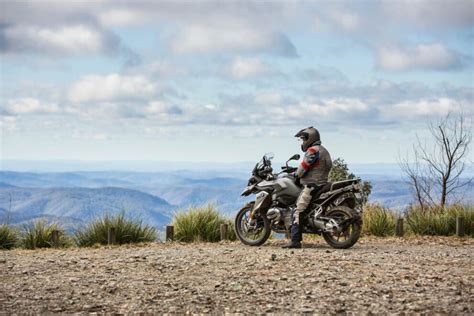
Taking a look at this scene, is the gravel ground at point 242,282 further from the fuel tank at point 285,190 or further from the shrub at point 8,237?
the shrub at point 8,237

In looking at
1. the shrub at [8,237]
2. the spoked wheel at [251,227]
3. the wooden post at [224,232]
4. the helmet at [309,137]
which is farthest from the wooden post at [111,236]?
the helmet at [309,137]

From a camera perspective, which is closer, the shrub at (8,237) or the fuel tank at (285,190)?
the fuel tank at (285,190)

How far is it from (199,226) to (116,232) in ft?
5.86

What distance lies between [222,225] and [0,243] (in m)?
4.87

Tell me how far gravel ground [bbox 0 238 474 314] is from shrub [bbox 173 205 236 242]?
126 inches

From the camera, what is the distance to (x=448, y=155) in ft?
72.2

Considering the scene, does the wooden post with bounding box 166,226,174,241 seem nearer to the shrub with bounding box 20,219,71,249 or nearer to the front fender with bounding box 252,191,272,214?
the shrub with bounding box 20,219,71,249

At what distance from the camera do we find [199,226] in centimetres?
1597

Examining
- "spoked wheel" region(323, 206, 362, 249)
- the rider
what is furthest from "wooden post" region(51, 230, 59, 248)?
"spoked wheel" region(323, 206, 362, 249)

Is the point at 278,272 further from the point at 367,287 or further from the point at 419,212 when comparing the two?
the point at 419,212

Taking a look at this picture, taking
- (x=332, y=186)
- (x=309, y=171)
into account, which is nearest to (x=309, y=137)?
(x=309, y=171)

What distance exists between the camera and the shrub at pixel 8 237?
16.0m

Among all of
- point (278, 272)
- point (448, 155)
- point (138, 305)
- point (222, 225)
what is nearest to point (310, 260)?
point (278, 272)

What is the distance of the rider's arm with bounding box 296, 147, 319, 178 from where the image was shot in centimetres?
1277
